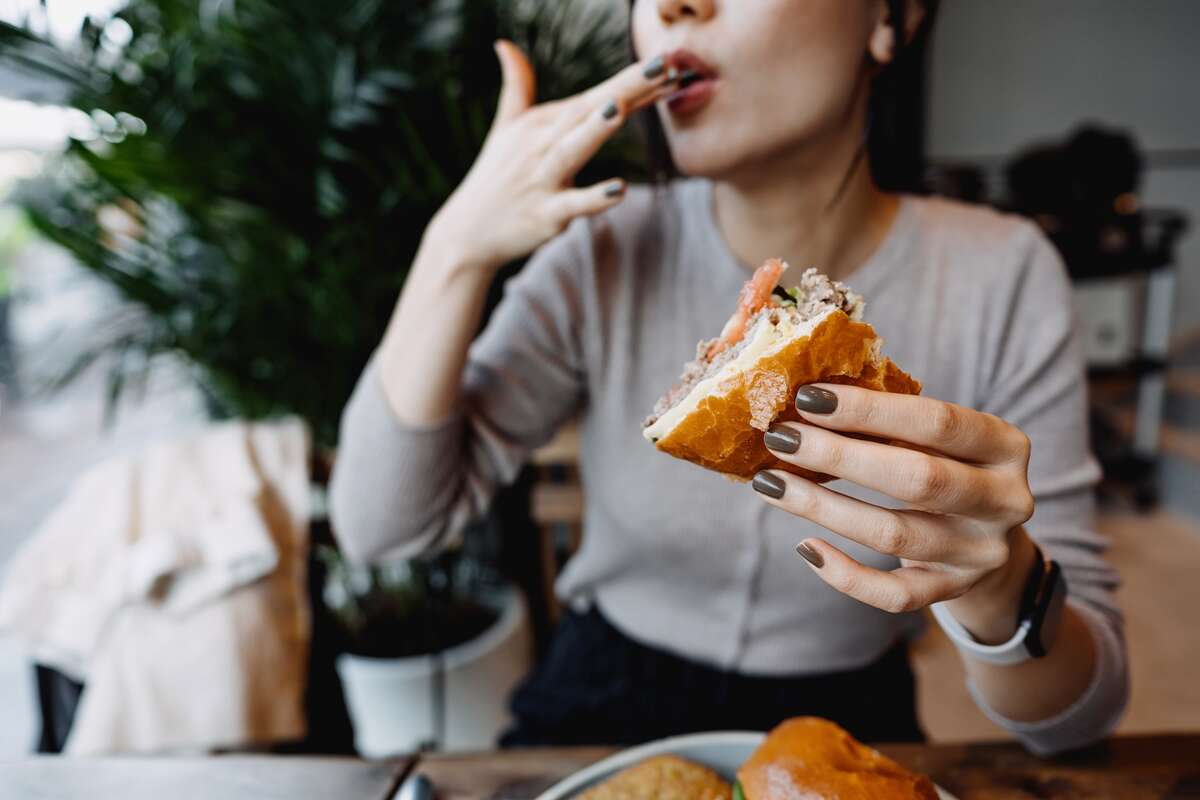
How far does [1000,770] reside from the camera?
2.61ft

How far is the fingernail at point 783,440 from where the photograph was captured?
0.52 m

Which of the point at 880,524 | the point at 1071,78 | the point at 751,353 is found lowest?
the point at 880,524

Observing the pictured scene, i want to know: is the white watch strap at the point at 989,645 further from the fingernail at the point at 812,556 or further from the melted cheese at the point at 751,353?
the melted cheese at the point at 751,353

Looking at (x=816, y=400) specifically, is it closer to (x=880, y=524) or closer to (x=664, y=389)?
(x=880, y=524)

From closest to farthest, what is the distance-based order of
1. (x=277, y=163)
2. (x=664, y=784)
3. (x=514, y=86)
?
1. (x=664, y=784)
2. (x=514, y=86)
3. (x=277, y=163)

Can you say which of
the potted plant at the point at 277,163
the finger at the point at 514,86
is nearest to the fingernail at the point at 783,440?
the finger at the point at 514,86

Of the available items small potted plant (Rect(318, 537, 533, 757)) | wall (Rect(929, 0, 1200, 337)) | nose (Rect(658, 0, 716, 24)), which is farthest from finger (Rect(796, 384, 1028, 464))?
wall (Rect(929, 0, 1200, 337))

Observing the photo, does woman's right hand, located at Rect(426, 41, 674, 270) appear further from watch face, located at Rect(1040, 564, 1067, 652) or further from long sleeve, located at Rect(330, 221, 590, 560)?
watch face, located at Rect(1040, 564, 1067, 652)

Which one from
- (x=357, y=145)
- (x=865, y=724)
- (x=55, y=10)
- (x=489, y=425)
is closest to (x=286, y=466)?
(x=489, y=425)

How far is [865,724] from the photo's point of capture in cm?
110

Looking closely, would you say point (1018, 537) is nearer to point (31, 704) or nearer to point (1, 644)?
point (31, 704)

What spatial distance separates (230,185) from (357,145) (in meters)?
0.25

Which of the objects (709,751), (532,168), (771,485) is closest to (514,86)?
(532,168)

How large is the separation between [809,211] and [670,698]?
699 millimetres
